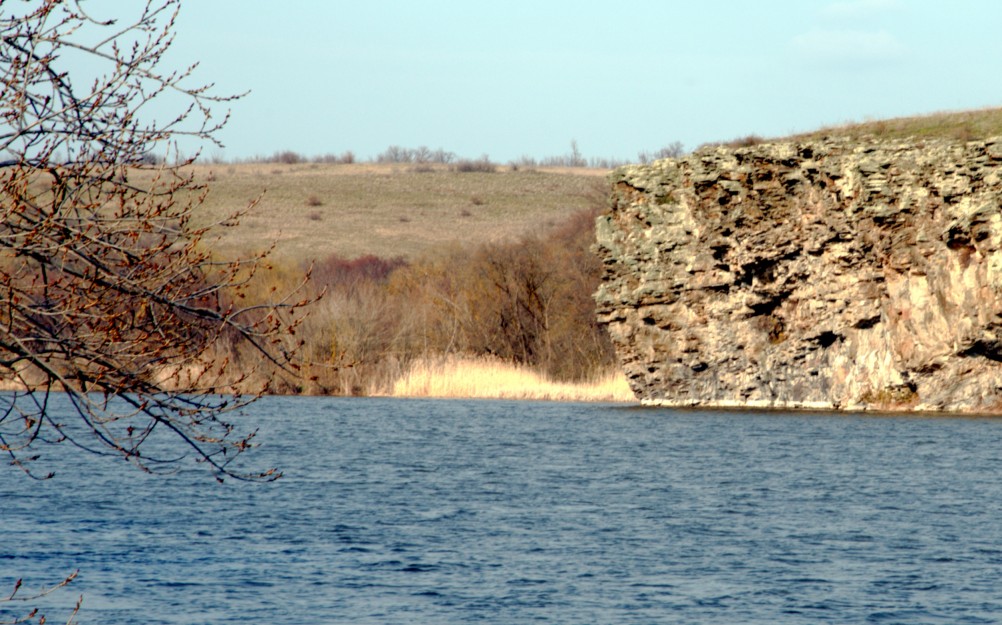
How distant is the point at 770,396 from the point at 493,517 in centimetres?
2106

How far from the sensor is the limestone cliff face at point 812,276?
36.2m

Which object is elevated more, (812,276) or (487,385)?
(812,276)

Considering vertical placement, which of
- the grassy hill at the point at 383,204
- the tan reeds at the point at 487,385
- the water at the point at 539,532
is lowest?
the tan reeds at the point at 487,385

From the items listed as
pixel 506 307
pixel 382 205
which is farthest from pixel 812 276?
pixel 382 205

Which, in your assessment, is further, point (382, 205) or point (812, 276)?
point (382, 205)

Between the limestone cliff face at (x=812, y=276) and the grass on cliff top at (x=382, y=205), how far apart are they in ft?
141

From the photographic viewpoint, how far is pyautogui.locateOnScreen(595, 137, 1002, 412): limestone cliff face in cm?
3616

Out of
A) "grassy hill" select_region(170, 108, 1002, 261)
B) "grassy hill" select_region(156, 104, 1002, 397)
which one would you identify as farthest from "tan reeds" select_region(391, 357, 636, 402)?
"grassy hill" select_region(170, 108, 1002, 261)

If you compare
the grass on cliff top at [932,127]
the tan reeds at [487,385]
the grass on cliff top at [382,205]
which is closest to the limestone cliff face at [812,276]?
the grass on cliff top at [932,127]

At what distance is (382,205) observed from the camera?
106m

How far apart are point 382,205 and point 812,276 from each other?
6982 cm

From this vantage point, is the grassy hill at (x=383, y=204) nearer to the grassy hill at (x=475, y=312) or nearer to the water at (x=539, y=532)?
the grassy hill at (x=475, y=312)

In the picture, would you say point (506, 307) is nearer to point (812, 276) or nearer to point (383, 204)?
point (812, 276)

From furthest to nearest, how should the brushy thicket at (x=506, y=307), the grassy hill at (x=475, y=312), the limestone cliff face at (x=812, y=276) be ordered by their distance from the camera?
1. the brushy thicket at (x=506, y=307)
2. the grassy hill at (x=475, y=312)
3. the limestone cliff face at (x=812, y=276)
